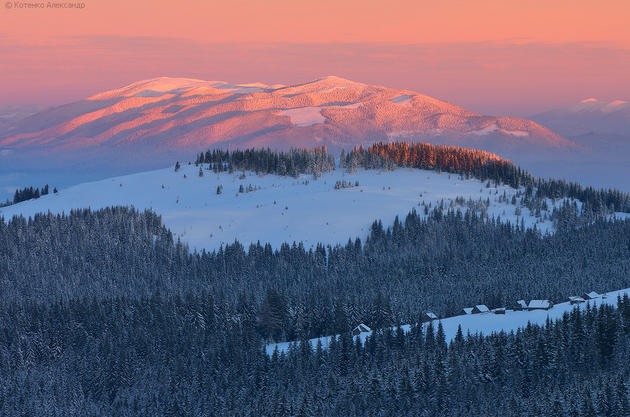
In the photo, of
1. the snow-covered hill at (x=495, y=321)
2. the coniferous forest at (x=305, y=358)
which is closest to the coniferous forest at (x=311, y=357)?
the coniferous forest at (x=305, y=358)

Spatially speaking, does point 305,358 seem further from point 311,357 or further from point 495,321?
point 495,321

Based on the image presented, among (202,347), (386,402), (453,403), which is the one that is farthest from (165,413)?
(453,403)

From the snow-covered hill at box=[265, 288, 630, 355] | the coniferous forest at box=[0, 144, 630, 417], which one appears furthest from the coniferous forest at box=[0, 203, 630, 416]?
the snow-covered hill at box=[265, 288, 630, 355]

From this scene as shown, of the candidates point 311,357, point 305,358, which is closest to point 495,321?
point 311,357

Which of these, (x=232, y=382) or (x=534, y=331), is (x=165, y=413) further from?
(x=534, y=331)

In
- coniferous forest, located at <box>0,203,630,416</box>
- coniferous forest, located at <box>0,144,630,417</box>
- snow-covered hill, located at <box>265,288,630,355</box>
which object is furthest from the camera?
snow-covered hill, located at <box>265,288,630,355</box>

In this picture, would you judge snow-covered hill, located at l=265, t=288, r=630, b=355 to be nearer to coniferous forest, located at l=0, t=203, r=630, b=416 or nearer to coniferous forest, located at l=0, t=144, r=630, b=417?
coniferous forest, located at l=0, t=203, r=630, b=416

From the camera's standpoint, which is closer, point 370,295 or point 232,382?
point 232,382

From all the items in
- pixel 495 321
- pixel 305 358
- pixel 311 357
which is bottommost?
pixel 305 358
